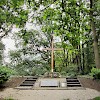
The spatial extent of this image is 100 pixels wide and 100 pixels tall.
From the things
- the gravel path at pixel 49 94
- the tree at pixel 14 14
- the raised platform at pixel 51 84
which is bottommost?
the gravel path at pixel 49 94

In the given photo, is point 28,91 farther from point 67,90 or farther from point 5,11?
point 5,11

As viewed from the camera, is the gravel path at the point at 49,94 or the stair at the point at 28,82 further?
the stair at the point at 28,82

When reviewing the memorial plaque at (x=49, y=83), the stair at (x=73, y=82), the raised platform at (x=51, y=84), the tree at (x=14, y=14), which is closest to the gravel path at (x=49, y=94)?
the raised platform at (x=51, y=84)

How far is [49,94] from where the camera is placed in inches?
430

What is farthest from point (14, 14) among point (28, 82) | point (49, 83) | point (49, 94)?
point (28, 82)

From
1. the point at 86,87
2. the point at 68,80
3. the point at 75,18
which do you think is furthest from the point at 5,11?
the point at 68,80

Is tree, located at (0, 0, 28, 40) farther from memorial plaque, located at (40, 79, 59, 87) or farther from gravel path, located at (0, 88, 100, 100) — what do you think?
memorial plaque, located at (40, 79, 59, 87)

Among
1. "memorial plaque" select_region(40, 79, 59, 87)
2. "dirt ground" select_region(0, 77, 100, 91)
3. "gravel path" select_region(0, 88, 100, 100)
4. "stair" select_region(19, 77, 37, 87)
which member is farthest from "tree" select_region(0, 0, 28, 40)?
"stair" select_region(19, 77, 37, 87)

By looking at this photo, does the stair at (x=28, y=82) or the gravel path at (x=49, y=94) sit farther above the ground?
the stair at (x=28, y=82)

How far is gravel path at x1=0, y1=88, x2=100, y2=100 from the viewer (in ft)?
33.6

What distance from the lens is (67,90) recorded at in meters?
11.8

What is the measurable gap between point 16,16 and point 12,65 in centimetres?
1662

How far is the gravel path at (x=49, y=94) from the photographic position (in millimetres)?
10242

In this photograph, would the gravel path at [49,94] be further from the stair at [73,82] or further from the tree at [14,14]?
the tree at [14,14]
